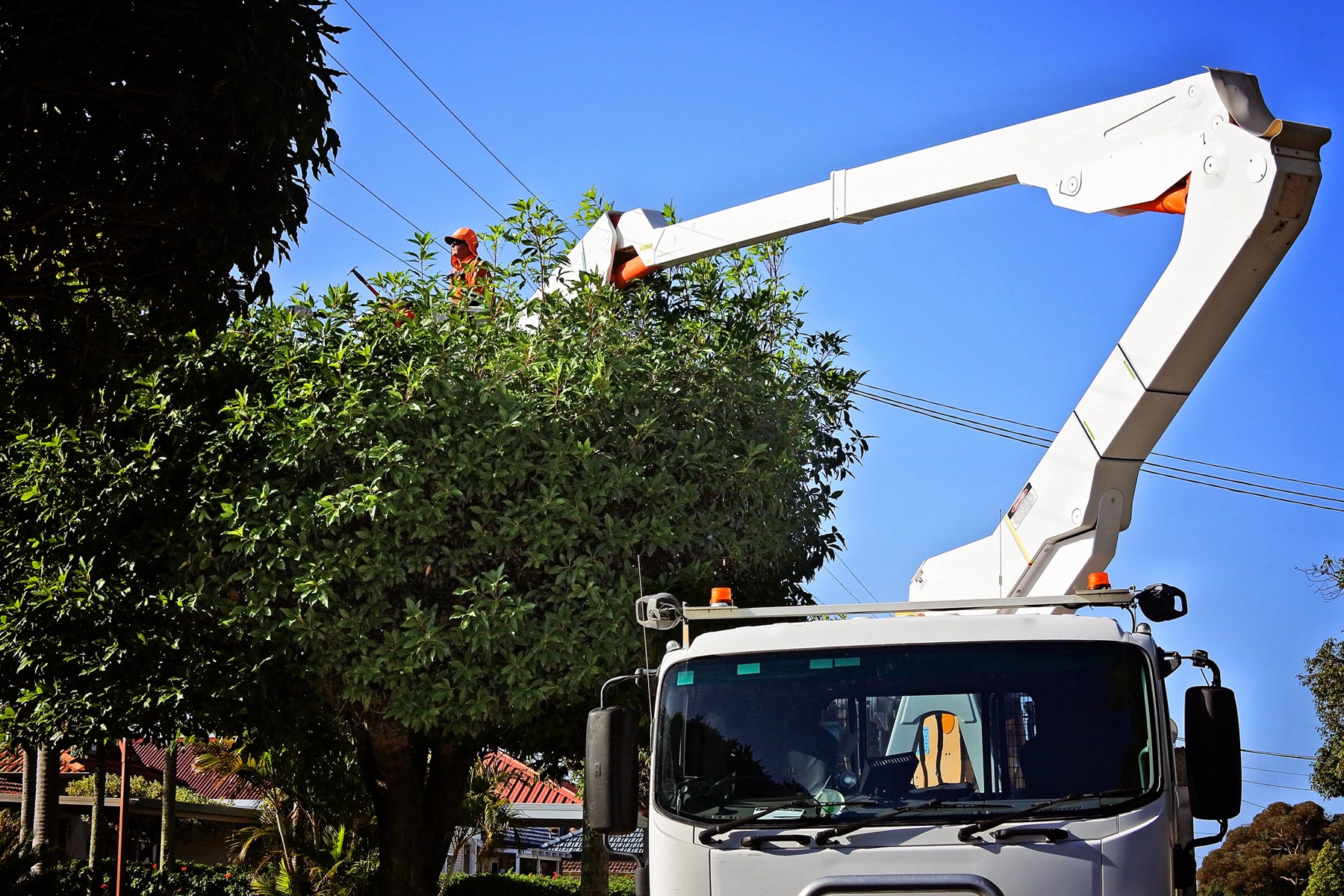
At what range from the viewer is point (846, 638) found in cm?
600

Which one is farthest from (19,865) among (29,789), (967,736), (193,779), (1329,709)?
(193,779)

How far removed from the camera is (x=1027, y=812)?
5.33m

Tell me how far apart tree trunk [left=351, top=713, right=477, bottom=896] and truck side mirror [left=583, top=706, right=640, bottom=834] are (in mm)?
8073

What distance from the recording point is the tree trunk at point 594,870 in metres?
16.6

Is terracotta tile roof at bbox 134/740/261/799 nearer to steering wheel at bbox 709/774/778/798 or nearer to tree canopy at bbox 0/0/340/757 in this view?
tree canopy at bbox 0/0/340/757

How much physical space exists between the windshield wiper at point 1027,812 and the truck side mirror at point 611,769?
5.43 ft

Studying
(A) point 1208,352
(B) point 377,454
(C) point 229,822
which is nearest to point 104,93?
(B) point 377,454

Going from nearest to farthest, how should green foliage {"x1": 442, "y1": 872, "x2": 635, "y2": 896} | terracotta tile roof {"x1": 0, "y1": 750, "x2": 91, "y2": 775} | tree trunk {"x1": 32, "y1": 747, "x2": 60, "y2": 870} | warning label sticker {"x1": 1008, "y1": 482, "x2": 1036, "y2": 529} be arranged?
warning label sticker {"x1": 1008, "y1": 482, "x2": 1036, "y2": 529} < tree trunk {"x1": 32, "y1": 747, "x2": 60, "y2": 870} < green foliage {"x1": 442, "y1": 872, "x2": 635, "y2": 896} < terracotta tile roof {"x1": 0, "y1": 750, "x2": 91, "y2": 775}

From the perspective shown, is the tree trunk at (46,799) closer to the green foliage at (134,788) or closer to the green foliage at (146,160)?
the green foliage at (146,160)

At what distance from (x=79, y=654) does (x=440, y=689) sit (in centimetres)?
408

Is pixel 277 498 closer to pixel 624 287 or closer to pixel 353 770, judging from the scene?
pixel 624 287

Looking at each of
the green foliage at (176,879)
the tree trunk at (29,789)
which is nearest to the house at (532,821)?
the green foliage at (176,879)

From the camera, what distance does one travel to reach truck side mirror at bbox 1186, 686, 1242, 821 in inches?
220

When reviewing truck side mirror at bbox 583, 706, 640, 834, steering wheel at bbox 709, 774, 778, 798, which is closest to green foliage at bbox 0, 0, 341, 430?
truck side mirror at bbox 583, 706, 640, 834
